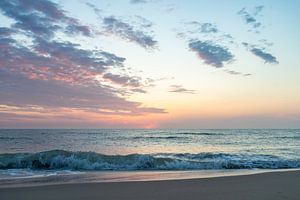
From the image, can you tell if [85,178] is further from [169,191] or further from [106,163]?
[106,163]

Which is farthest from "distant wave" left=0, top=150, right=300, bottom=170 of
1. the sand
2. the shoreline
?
the sand

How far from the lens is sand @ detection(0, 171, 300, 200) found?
7774 mm

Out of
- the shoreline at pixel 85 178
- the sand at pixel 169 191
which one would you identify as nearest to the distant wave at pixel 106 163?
the shoreline at pixel 85 178

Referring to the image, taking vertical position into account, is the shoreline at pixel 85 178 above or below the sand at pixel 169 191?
below

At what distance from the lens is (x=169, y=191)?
852 cm

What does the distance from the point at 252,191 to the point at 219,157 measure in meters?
13.4

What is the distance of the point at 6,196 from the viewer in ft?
26.7

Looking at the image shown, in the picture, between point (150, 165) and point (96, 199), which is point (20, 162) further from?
point (96, 199)

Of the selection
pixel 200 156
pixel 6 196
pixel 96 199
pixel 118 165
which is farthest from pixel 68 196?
pixel 200 156

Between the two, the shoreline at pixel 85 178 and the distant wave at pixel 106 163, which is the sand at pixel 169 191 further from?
the distant wave at pixel 106 163

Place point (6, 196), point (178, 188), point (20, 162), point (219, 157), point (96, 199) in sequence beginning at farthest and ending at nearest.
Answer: point (219, 157), point (20, 162), point (178, 188), point (6, 196), point (96, 199)

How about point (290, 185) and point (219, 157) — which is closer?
point (290, 185)

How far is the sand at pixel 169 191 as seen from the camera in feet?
25.5

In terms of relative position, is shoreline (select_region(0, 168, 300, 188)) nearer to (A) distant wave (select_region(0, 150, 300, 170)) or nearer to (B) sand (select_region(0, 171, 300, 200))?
(B) sand (select_region(0, 171, 300, 200))
